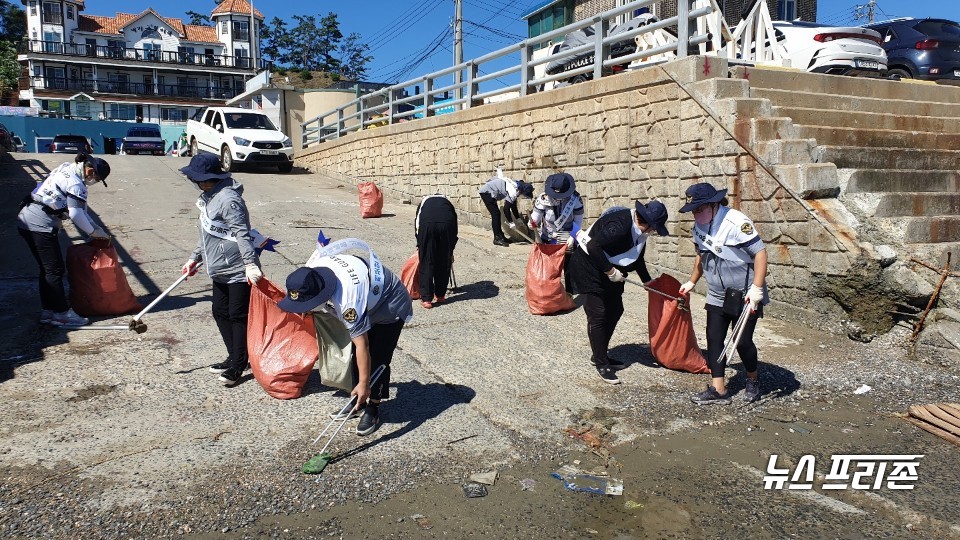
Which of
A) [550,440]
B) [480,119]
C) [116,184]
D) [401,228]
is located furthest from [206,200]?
[116,184]

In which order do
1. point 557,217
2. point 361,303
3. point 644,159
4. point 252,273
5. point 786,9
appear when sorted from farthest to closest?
point 786,9, point 644,159, point 557,217, point 252,273, point 361,303

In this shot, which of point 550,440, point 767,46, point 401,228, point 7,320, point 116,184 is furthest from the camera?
point 116,184

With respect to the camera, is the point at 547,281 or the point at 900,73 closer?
the point at 547,281

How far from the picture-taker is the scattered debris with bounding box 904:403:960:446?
4.55 metres

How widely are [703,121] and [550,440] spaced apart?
4871 millimetres

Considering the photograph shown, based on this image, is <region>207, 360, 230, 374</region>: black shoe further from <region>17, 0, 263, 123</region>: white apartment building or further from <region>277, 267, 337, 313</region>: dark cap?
<region>17, 0, 263, 123</region>: white apartment building

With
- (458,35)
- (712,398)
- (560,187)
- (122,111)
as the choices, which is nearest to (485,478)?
(712,398)

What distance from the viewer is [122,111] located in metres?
50.8

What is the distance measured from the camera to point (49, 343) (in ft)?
20.1

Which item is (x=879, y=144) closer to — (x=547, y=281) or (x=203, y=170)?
(x=547, y=281)

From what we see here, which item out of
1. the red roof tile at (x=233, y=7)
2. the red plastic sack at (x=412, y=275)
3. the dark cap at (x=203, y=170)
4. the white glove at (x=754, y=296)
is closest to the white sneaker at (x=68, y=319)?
the dark cap at (x=203, y=170)

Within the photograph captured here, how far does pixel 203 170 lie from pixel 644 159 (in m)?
5.67

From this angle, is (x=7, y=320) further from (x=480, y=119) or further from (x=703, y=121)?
(x=480, y=119)

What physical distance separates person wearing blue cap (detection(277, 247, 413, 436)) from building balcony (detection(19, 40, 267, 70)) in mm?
53980
